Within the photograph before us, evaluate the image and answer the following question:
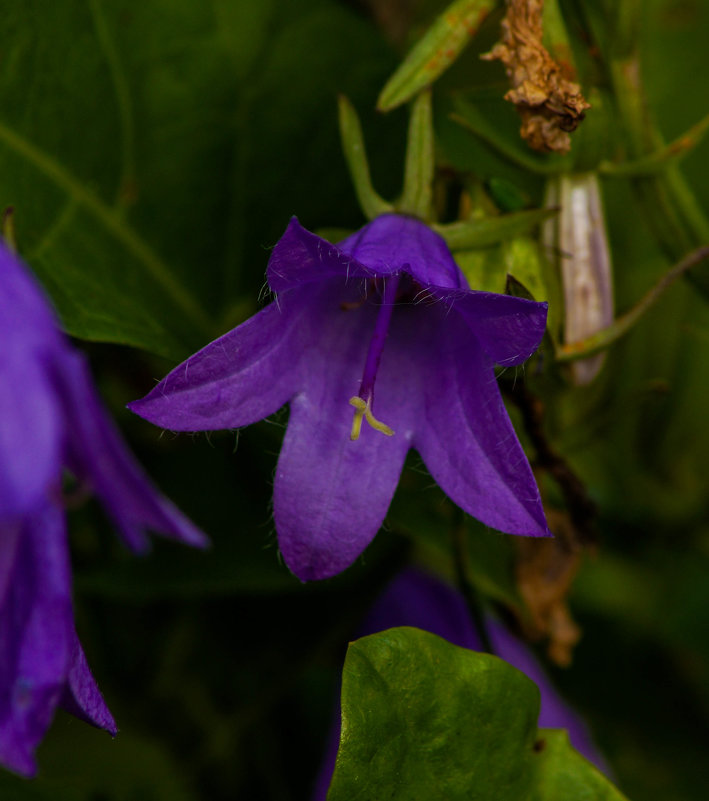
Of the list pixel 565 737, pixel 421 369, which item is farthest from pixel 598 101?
pixel 565 737

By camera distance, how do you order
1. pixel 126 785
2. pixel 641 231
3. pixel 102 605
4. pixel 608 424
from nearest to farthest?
pixel 608 424 → pixel 126 785 → pixel 102 605 → pixel 641 231

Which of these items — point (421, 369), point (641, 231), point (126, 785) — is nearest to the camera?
point (421, 369)

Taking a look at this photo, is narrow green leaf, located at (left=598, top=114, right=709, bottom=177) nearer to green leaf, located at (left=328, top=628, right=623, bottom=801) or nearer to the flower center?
the flower center

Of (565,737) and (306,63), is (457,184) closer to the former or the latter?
(306,63)

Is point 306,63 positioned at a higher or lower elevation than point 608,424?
higher

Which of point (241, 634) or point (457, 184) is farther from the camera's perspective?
point (241, 634)

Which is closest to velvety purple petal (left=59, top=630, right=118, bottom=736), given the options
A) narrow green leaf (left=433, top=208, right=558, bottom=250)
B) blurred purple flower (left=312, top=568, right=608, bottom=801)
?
narrow green leaf (left=433, top=208, right=558, bottom=250)
